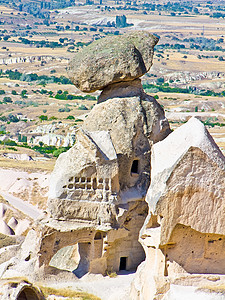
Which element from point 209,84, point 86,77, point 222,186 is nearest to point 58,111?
point 209,84

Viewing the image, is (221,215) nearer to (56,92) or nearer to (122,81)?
(122,81)

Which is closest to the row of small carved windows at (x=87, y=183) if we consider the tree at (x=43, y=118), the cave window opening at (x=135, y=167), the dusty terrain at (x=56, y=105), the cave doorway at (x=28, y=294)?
the cave window opening at (x=135, y=167)

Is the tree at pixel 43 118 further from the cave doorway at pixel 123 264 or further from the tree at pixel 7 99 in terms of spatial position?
the cave doorway at pixel 123 264

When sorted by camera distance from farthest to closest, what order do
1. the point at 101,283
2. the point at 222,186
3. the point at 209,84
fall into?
1. the point at 209,84
2. the point at 101,283
3. the point at 222,186

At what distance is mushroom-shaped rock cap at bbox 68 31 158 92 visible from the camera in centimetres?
2525

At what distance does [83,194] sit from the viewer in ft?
78.7

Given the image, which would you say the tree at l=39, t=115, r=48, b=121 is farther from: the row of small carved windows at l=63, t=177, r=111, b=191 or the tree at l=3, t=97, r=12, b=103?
the row of small carved windows at l=63, t=177, r=111, b=191

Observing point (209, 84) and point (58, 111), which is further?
point (209, 84)

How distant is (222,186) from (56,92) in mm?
105177

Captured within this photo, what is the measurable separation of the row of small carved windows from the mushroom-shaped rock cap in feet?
13.4

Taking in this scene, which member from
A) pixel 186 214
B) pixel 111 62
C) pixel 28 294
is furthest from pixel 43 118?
pixel 186 214

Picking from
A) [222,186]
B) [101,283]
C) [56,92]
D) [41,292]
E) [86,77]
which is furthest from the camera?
[56,92]

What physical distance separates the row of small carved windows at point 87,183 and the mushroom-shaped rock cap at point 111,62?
4075mm

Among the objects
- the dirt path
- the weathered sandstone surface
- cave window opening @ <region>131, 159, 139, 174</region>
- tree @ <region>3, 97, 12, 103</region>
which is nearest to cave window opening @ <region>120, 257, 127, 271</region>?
cave window opening @ <region>131, 159, 139, 174</region>
